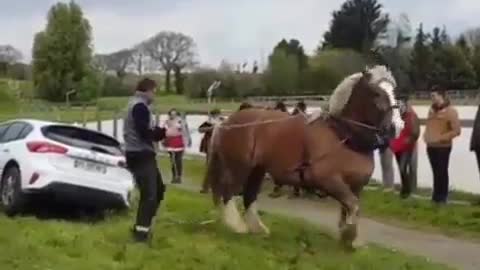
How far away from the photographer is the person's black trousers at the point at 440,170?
1488 cm

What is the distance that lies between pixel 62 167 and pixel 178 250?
3.86m

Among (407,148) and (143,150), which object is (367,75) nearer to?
(143,150)

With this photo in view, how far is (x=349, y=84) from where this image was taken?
10.9 meters

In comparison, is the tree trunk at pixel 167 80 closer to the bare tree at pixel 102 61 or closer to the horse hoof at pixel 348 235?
the bare tree at pixel 102 61

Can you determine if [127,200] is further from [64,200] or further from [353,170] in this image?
[353,170]

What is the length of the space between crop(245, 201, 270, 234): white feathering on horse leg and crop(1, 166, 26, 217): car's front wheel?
3.35m

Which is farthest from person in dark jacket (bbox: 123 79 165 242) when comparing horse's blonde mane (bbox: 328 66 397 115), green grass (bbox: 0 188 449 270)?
horse's blonde mane (bbox: 328 66 397 115)

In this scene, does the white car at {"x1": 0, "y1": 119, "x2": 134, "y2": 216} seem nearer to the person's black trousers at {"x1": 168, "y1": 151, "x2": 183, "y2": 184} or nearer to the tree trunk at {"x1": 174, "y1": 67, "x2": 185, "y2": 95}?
the person's black trousers at {"x1": 168, "y1": 151, "x2": 183, "y2": 184}

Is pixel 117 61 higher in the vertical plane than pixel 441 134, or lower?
lower

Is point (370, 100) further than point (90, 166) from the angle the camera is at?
No

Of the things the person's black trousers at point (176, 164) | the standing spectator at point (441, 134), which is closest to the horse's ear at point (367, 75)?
the standing spectator at point (441, 134)

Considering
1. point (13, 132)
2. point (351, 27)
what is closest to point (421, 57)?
point (351, 27)

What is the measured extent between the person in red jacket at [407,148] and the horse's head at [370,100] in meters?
5.08

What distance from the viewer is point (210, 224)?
12203mm
